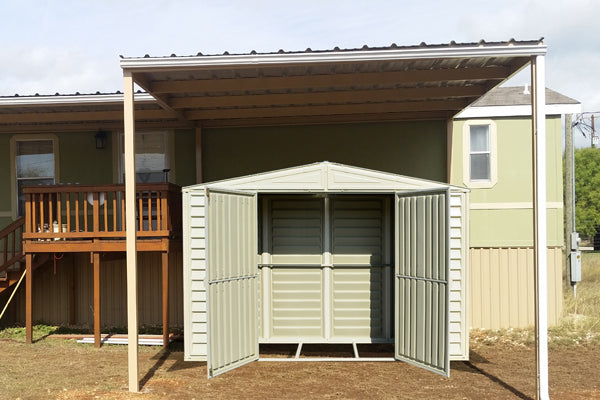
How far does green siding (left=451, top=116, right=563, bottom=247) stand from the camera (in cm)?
1027

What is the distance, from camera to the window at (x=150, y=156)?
35.4ft

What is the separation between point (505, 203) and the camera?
10.3 meters

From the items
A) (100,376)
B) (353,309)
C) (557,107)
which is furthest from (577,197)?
(100,376)

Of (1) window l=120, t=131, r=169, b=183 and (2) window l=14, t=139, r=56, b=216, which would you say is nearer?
(1) window l=120, t=131, r=169, b=183

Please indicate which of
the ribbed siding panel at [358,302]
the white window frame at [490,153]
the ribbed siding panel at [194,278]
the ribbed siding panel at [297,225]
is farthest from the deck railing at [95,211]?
the white window frame at [490,153]

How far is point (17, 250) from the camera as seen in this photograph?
10.8m

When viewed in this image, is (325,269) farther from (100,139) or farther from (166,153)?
(100,139)

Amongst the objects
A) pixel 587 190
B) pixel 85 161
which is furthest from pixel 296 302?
pixel 587 190

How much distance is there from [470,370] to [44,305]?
25.6 ft

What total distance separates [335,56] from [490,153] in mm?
5003

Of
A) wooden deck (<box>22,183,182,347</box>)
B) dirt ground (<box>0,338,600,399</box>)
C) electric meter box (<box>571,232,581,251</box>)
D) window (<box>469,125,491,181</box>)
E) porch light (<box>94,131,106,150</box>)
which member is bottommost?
dirt ground (<box>0,338,600,399</box>)

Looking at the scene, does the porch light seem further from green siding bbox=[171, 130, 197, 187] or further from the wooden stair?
the wooden stair

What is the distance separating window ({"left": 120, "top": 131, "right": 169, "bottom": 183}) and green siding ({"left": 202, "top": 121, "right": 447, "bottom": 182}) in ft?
2.58

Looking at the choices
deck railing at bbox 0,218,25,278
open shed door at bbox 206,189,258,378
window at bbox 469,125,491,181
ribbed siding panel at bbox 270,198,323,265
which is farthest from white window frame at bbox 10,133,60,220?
window at bbox 469,125,491,181
